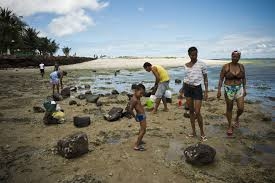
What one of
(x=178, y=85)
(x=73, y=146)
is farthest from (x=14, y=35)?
(x=73, y=146)

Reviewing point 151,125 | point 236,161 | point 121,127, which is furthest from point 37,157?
point 236,161

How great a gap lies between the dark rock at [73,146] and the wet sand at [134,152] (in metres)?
0.13

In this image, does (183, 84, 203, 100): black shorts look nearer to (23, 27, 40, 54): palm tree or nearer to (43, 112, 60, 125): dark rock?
(43, 112, 60, 125): dark rock

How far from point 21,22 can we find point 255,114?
193ft

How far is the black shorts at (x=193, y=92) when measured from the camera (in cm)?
607

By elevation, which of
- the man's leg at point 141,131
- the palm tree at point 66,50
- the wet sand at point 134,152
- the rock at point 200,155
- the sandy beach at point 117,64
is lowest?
the wet sand at point 134,152

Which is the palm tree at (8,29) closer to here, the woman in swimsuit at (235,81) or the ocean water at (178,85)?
the ocean water at (178,85)

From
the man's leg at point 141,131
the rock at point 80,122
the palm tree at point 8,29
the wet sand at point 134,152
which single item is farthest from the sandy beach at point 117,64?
the man's leg at point 141,131

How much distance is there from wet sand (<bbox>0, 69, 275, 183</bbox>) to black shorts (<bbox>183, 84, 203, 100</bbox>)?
1.07 meters

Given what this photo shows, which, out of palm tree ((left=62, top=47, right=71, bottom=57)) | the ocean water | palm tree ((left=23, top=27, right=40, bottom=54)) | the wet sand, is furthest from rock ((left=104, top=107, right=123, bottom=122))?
palm tree ((left=62, top=47, right=71, bottom=57))

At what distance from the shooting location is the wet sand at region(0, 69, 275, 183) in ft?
15.0

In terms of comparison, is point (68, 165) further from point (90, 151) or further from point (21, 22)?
point (21, 22)

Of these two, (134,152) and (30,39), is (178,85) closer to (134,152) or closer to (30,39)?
(134,152)

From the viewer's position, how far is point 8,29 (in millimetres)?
50844
